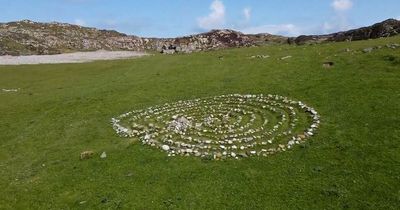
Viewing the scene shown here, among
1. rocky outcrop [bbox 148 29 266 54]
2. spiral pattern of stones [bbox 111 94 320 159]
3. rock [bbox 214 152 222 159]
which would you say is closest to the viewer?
rock [bbox 214 152 222 159]

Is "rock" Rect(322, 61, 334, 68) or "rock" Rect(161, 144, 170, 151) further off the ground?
"rock" Rect(322, 61, 334, 68)

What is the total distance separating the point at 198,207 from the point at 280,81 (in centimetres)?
2542

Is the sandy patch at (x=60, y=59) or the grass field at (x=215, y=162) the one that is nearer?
the grass field at (x=215, y=162)

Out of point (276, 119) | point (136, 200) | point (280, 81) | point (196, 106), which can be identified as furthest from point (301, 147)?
point (280, 81)

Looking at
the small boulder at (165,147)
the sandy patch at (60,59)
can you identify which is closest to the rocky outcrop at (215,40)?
the sandy patch at (60,59)

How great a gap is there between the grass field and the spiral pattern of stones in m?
0.99

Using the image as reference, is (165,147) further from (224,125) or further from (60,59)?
(60,59)

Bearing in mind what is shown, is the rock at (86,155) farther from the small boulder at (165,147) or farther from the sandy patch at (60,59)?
the sandy patch at (60,59)

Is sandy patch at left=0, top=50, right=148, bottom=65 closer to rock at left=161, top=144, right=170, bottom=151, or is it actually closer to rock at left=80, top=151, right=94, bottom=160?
rock at left=80, top=151, right=94, bottom=160

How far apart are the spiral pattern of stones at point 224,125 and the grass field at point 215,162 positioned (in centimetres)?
99

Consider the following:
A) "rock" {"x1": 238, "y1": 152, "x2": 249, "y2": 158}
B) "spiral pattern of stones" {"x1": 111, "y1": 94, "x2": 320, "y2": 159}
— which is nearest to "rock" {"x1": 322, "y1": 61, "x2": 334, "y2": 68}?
"spiral pattern of stones" {"x1": 111, "y1": 94, "x2": 320, "y2": 159}

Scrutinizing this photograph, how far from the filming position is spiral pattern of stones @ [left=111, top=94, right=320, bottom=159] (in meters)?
28.6

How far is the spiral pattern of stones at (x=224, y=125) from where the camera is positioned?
2861 centimetres

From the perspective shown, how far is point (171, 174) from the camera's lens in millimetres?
25438
